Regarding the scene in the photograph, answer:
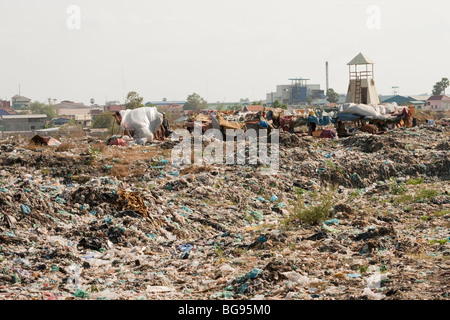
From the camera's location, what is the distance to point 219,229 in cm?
728

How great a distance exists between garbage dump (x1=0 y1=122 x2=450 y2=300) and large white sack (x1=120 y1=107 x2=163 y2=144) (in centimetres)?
205

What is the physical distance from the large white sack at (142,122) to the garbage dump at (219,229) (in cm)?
205

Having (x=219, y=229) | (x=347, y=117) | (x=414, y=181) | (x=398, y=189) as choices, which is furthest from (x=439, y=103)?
A: (x=219, y=229)

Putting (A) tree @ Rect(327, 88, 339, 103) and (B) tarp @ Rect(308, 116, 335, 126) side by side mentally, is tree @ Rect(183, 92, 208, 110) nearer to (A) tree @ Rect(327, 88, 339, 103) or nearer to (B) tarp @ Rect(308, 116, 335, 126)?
(A) tree @ Rect(327, 88, 339, 103)

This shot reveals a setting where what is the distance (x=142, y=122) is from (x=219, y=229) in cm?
701

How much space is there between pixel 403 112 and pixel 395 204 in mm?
9875

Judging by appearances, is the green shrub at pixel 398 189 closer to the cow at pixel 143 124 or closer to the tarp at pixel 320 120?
the tarp at pixel 320 120

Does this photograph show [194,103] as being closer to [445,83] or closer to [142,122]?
[445,83]

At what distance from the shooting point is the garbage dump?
15.2ft

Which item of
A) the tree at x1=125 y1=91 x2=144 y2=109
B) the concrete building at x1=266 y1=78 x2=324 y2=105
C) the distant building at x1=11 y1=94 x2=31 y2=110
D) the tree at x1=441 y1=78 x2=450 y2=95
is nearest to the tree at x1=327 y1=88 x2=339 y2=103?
the concrete building at x1=266 y1=78 x2=324 y2=105

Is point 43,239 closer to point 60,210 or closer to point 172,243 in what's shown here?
point 60,210

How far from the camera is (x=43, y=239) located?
596cm

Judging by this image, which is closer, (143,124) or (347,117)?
(143,124)

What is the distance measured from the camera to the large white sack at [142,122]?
1352 centimetres
